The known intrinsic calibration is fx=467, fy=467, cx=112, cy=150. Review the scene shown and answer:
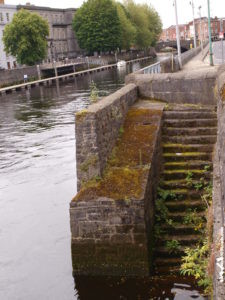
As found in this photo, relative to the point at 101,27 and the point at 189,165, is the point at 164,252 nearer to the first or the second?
the point at 189,165

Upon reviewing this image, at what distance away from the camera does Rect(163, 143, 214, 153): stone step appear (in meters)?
12.9

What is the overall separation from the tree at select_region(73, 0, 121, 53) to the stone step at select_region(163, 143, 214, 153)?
85.3 m

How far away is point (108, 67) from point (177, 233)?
84914mm

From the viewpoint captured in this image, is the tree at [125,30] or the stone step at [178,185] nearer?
the stone step at [178,185]

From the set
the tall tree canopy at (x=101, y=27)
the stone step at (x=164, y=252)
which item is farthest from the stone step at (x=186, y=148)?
the tall tree canopy at (x=101, y=27)

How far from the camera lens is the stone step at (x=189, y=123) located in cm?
1366

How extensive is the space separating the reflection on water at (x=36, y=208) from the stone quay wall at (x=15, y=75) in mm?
31218

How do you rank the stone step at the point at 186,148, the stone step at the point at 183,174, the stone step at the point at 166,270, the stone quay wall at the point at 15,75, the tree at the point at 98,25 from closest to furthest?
the stone step at the point at 166,270, the stone step at the point at 183,174, the stone step at the point at 186,148, the stone quay wall at the point at 15,75, the tree at the point at 98,25

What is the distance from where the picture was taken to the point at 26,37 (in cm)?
7138

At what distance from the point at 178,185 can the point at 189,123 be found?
2574 millimetres

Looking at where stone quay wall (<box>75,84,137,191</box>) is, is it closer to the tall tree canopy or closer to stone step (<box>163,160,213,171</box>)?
stone step (<box>163,160,213,171</box>)

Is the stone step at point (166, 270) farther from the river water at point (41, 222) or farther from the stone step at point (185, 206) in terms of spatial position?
the stone step at point (185, 206)

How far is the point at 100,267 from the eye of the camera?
10.1 m

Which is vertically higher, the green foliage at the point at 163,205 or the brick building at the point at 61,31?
the brick building at the point at 61,31
